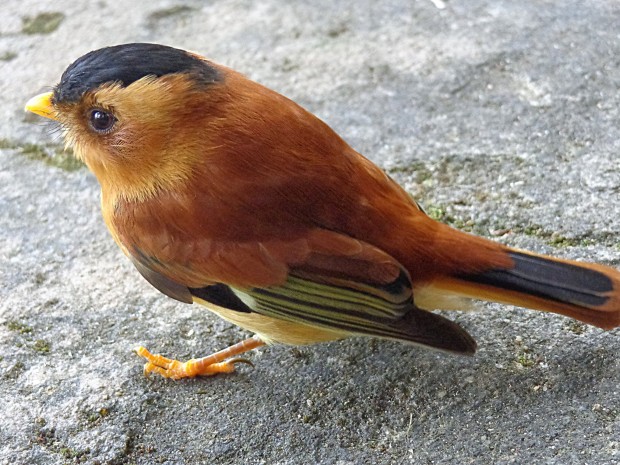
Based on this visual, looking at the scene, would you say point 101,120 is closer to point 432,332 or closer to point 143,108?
point 143,108

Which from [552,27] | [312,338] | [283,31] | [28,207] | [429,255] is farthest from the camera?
[283,31]

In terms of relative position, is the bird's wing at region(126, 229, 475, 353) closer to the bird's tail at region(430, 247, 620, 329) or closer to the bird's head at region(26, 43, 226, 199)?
the bird's tail at region(430, 247, 620, 329)

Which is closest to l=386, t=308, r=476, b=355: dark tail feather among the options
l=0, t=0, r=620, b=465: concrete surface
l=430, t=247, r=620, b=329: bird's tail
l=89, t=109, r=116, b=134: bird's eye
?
l=430, t=247, r=620, b=329: bird's tail

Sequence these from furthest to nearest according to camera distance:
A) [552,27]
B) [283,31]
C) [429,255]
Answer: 1. [283,31]
2. [552,27]
3. [429,255]

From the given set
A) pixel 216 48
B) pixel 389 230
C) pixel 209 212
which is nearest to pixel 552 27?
pixel 216 48

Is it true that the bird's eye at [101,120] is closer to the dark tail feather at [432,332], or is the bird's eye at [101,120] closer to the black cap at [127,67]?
the black cap at [127,67]

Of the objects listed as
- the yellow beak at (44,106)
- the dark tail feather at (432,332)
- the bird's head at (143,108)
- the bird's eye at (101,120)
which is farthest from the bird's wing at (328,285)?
the yellow beak at (44,106)

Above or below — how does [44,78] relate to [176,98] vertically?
below

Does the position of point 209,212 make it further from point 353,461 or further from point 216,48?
point 216,48
